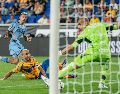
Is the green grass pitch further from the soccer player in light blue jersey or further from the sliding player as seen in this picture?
the soccer player in light blue jersey

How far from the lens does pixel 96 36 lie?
10.5 m

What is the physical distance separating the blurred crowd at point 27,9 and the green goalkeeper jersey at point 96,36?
398 inches

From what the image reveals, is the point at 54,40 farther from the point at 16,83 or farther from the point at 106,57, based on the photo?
the point at 16,83

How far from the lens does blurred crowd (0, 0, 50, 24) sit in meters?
20.8

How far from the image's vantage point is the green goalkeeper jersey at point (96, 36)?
34.2ft

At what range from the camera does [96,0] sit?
1598 cm

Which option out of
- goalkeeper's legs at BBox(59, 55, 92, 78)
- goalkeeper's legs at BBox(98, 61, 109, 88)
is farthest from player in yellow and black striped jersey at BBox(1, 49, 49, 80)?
goalkeeper's legs at BBox(59, 55, 92, 78)

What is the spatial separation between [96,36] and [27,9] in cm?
1064

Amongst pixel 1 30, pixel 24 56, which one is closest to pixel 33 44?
pixel 1 30

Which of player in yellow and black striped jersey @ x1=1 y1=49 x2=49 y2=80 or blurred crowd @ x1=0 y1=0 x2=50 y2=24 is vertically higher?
blurred crowd @ x1=0 y1=0 x2=50 y2=24

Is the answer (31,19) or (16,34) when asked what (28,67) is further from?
(31,19)

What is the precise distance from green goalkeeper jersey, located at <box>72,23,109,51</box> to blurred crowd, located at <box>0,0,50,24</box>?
10.1 meters

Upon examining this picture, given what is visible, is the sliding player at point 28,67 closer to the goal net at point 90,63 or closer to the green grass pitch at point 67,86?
the green grass pitch at point 67,86

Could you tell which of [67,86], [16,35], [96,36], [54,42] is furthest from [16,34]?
[54,42]
